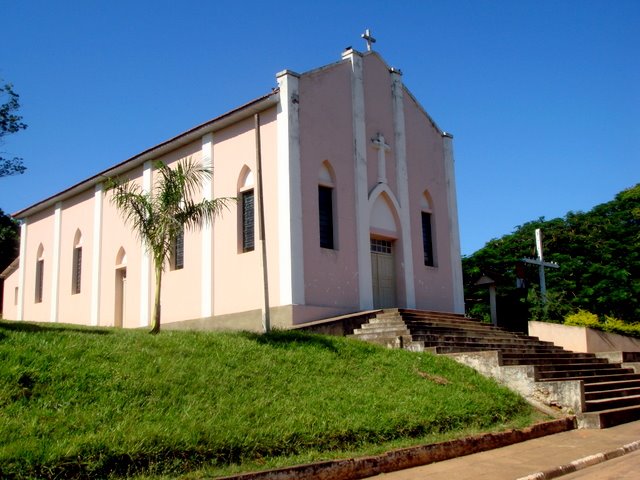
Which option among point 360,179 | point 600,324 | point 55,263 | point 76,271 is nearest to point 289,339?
point 360,179

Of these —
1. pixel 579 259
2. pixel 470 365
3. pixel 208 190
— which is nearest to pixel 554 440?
pixel 470 365

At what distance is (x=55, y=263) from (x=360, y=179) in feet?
43.8

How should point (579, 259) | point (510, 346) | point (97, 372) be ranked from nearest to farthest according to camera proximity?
point (97, 372) < point (510, 346) < point (579, 259)

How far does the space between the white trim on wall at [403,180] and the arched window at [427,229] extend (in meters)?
1.16

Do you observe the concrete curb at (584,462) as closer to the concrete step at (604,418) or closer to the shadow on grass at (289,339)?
the concrete step at (604,418)

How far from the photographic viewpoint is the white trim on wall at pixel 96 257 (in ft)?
74.2

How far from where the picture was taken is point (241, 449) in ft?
24.2

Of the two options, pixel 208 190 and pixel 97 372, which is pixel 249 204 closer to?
pixel 208 190

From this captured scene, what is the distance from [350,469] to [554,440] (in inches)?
174

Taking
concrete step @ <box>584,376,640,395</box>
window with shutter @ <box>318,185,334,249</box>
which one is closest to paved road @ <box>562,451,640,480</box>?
concrete step @ <box>584,376,640,395</box>

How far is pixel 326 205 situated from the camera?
17688mm

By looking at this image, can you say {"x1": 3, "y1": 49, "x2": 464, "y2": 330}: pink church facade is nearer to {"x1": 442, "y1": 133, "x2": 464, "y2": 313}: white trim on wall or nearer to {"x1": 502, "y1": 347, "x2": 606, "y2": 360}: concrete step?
{"x1": 442, "y1": 133, "x2": 464, "y2": 313}: white trim on wall

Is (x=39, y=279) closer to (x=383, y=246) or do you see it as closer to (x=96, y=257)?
(x=96, y=257)

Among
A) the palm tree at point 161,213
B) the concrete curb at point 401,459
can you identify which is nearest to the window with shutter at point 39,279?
the palm tree at point 161,213
